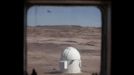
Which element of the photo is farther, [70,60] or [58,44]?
[58,44]

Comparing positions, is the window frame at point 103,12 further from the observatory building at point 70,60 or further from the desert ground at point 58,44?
the desert ground at point 58,44

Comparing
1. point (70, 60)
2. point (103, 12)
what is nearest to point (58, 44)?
point (70, 60)

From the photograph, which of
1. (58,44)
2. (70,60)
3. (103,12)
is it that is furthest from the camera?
(58,44)

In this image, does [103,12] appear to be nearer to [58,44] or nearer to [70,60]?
[70,60]

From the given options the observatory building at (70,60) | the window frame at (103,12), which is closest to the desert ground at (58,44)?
the observatory building at (70,60)

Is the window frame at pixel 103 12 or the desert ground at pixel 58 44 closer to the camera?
the window frame at pixel 103 12

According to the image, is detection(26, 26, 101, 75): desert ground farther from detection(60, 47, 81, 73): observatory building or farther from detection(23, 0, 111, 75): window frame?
detection(23, 0, 111, 75): window frame

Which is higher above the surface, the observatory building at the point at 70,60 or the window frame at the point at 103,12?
the window frame at the point at 103,12
